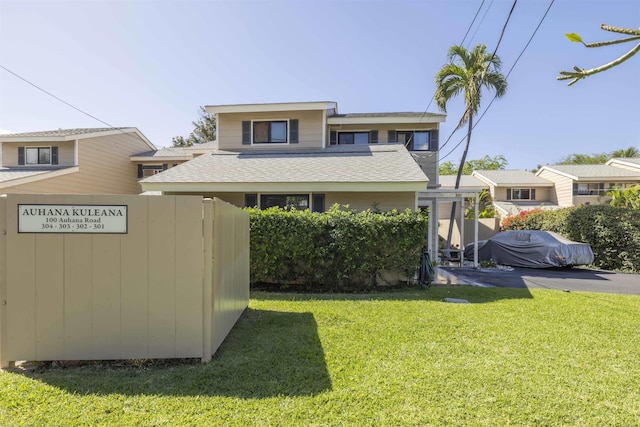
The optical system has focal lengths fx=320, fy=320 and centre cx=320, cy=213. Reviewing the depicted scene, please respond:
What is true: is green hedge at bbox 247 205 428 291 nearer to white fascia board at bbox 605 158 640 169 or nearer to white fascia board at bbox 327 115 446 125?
white fascia board at bbox 327 115 446 125

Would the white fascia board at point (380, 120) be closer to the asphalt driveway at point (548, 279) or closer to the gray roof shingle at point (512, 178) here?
the asphalt driveway at point (548, 279)

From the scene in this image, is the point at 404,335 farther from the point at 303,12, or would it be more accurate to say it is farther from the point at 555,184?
the point at 555,184

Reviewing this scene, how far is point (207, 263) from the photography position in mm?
3656

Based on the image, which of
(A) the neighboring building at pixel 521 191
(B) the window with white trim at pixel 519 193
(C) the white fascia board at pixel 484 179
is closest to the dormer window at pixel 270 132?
(A) the neighboring building at pixel 521 191

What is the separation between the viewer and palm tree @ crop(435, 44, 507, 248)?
13539mm

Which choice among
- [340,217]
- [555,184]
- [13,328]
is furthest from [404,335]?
[555,184]

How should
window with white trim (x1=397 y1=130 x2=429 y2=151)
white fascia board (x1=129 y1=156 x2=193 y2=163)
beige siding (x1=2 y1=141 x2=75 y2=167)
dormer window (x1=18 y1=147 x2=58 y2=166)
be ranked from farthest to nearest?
white fascia board (x1=129 y1=156 x2=193 y2=163) → dormer window (x1=18 y1=147 x2=58 y2=166) → beige siding (x1=2 y1=141 x2=75 y2=167) → window with white trim (x1=397 y1=130 x2=429 y2=151)

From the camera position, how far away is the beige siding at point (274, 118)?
12938 millimetres

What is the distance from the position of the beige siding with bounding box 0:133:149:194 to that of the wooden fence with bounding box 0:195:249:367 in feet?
49.3

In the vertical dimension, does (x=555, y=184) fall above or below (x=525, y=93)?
below

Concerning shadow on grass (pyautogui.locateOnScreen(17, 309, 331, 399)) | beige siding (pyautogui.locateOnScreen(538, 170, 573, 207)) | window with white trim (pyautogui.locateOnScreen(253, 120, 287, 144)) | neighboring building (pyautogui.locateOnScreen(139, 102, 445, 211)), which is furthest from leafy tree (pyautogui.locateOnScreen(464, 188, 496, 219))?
shadow on grass (pyautogui.locateOnScreen(17, 309, 331, 399))

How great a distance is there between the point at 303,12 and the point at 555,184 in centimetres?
2657

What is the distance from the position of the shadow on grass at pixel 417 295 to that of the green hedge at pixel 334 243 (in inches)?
22.5

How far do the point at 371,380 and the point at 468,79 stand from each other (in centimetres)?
1399
